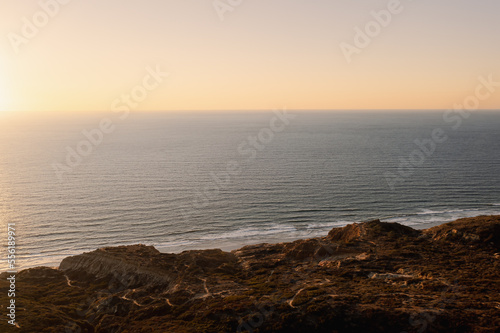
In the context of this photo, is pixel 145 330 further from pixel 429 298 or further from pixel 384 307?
pixel 429 298

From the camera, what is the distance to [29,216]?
86.8 meters

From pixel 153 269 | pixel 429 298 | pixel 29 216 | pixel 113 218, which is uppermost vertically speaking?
pixel 29 216

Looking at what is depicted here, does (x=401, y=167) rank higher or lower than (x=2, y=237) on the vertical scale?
lower

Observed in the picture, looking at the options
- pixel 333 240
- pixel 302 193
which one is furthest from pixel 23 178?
pixel 333 240

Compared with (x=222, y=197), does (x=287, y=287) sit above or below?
below

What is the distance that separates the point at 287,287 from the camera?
43.2 m

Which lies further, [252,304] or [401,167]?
[401,167]

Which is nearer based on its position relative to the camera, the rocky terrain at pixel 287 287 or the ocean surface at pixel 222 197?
the rocky terrain at pixel 287 287

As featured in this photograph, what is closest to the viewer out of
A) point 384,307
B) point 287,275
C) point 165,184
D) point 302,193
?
point 384,307

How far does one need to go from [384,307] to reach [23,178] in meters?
124

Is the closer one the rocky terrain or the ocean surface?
the rocky terrain

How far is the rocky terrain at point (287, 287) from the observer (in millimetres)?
35438

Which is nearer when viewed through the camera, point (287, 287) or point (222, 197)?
point (287, 287)

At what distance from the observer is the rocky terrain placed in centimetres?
3544
